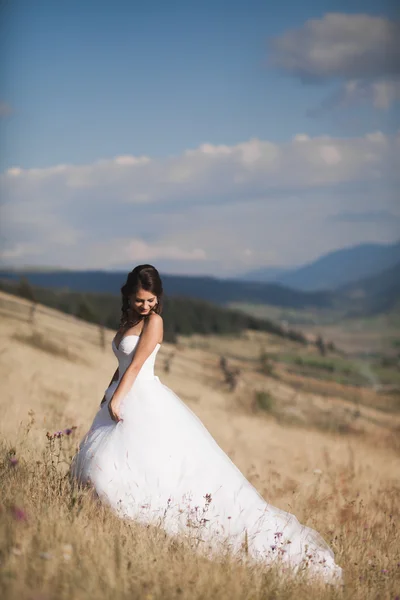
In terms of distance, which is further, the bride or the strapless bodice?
the strapless bodice

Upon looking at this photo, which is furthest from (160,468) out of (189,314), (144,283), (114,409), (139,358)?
(189,314)

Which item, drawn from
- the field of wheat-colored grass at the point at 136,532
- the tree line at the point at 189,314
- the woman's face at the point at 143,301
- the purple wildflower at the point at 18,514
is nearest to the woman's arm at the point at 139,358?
the woman's face at the point at 143,301

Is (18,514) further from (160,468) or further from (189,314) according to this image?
(189,314)

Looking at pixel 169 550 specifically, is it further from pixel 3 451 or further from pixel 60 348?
pixel 60 348

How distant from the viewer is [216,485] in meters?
6.11

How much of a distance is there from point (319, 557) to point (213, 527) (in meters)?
1.00

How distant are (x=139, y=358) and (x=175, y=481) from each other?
117 centimetres

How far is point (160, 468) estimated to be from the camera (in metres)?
5.94

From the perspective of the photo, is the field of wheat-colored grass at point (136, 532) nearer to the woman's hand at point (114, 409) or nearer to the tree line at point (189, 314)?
the woman's hand at point (114, 409)

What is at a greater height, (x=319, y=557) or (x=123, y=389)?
(x=123, y=389)

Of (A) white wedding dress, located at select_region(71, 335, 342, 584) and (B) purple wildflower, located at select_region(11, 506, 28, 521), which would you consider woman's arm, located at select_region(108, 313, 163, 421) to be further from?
(B) purple wildflower, located at select_region(11, 506, 28, 521)

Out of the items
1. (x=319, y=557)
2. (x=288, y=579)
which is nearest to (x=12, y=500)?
(x=288, y=579)

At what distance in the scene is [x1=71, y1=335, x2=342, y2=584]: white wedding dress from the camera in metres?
5.78

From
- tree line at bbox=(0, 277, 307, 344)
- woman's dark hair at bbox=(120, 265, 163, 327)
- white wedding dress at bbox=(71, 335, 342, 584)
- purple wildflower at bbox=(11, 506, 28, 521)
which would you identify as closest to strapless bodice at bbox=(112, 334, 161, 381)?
white wedding dress at bbox=(71, 335, 342, 584)
